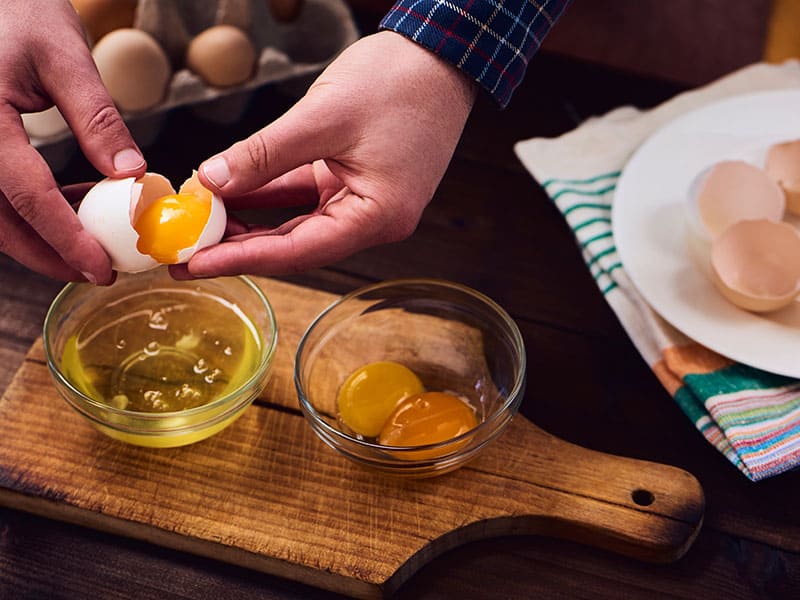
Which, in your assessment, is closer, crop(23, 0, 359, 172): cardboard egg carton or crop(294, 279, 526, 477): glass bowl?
crop(294, 279, 526, 477): glass bowl

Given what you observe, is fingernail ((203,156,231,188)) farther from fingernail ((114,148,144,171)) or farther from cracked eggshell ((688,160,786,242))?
cracked eggshell ((688,160,786,242))

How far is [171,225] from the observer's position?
1.23 meters

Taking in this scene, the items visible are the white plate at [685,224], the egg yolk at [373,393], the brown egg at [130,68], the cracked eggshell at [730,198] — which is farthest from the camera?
the brown egg at [130,68]

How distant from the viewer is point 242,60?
1866 mm

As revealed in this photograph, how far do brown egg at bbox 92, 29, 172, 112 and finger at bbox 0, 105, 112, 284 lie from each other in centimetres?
58

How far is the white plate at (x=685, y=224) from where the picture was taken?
1.54 m

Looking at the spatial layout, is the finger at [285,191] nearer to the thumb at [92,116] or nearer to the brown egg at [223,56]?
the thumb at [92,116]

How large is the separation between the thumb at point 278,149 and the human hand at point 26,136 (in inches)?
4.7

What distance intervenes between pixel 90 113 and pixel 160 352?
394 millimetres

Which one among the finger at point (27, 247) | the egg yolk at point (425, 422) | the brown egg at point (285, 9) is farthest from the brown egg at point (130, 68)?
the egg yolk at point (425, 422)

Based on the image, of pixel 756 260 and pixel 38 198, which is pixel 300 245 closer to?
pixel 38 198

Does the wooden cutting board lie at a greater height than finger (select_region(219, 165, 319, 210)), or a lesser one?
lesser

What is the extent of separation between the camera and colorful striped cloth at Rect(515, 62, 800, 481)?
1.45m

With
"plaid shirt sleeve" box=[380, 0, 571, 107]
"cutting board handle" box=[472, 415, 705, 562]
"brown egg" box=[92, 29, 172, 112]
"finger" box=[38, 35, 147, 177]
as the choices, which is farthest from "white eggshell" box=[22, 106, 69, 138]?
"cutting board handle" box=[472, 415, 705, 562]
